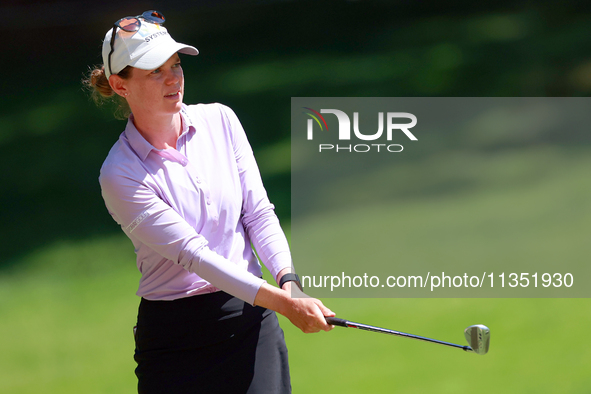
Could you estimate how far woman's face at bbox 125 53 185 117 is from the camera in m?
1.44

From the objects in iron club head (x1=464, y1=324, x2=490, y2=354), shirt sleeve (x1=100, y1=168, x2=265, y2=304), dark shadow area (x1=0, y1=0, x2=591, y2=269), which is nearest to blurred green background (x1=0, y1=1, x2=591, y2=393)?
dark shadow area (x1=0, y1=0, x2=591, y2=269)

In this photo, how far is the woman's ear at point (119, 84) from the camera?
1.45 m

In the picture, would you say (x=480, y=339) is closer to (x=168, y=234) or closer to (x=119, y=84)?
(x=168, y=234)

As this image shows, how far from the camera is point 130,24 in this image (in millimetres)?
1434

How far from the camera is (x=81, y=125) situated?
356cm

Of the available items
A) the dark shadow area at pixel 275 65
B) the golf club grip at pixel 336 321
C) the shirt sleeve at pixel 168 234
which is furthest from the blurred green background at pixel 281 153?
the shirt sleeve at pixel 168 234

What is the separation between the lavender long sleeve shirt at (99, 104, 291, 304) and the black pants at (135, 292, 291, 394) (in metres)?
0.05

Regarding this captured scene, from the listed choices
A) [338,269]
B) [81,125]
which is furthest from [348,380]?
[81,125]

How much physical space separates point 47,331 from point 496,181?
2.35 meters

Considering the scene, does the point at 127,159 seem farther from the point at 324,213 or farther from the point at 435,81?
the point at 435,81

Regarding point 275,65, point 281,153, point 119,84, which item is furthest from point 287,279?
point 275,65

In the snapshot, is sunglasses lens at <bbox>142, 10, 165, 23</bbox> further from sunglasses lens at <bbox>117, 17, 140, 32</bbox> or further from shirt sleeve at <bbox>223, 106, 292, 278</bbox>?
shirt sleeve at <bbox>223, 106, 292, 278</bbox>

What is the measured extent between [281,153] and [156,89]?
202 centimetres

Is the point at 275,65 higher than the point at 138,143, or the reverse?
the point at 275,65
